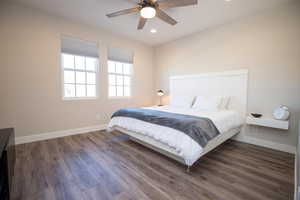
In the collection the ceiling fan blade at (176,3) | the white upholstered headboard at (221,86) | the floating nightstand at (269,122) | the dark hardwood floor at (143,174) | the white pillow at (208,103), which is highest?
the ceiling fan blade at (176,3)

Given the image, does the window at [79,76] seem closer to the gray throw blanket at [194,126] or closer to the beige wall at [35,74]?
the beige wall at [35,74]

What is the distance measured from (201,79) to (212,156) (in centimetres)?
220

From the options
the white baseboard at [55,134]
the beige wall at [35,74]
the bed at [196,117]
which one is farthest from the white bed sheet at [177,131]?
the beige wall at [35,74]

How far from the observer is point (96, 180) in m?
1.79

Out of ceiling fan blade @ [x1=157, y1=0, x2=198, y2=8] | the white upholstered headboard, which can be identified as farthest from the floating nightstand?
ceiling fan blade @ [x1=157, y1=0, x2=198, y2=8]

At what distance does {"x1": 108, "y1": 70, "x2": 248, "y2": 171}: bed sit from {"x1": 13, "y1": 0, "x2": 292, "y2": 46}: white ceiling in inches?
50.8

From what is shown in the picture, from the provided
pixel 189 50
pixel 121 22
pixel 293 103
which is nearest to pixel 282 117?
pixel 293 103

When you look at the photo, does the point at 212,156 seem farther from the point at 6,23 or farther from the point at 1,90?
the point at 6,23

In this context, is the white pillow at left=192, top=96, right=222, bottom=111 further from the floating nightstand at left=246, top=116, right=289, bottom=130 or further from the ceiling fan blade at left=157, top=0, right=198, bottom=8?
the ceiling fan blade at left=157, top=0, right=198, bottom=8

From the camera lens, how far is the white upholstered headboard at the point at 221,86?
321 centimetres

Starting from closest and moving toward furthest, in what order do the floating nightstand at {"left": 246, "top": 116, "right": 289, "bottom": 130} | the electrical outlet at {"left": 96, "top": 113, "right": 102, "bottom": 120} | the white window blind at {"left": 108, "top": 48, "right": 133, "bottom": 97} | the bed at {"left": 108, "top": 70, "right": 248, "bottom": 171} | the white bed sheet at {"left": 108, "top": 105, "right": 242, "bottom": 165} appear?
the white bed sheet at {"left": 108, "top": 105, "right": 242, "bottom": 165} < the bed at {"left": 108, "top": 70, "right": 248, "bottom": 171} < the floating nightstand at {"left": 246, "top": 116, "right": 289, "bottom": 130} < the electrical outlet at {"left": 96, "top": 113, "right": 102, "bottom": 120} < the white window blind at {"left": 108, "top": 48, "right": 133, "bottom": 97}

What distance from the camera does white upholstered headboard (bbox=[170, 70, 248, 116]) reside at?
3.21 m

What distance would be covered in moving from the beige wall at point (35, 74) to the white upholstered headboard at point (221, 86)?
2.77 m

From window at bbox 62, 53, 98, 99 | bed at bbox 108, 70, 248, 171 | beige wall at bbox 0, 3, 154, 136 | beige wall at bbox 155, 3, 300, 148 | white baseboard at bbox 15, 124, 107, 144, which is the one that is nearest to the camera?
bed at bbox 108, 70, 248, 171
